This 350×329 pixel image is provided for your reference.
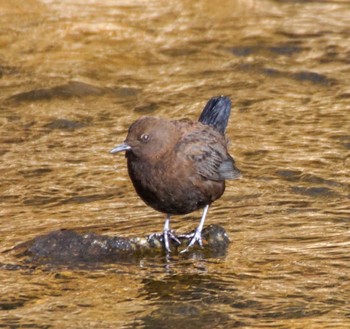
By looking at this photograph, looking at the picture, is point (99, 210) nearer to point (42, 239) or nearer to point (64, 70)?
point (42, 239)

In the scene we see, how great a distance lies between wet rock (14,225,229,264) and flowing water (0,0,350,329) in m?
0.08

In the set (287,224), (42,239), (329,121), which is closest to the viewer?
(42,239)

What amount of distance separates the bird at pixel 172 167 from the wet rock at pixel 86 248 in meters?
0.11

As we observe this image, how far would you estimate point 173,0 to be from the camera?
13.1 metres

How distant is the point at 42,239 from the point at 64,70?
4.74m

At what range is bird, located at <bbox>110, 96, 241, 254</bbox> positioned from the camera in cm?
A: 627

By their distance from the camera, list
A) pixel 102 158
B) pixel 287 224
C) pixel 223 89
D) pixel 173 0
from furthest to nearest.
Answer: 1. pixel 173 0
2. pixel 223 89
3. pixel 102 158
4. pixel 287 224

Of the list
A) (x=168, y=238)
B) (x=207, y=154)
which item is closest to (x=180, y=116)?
(x=207, y=154)

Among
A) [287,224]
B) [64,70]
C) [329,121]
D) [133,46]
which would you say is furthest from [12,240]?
[133,46]

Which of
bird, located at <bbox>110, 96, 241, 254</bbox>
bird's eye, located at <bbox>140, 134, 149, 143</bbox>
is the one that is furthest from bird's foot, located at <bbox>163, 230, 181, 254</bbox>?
bird's eye, located at <bbox>140, 134, 149, 143</bbox>

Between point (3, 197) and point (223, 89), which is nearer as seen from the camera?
point (3, 197)

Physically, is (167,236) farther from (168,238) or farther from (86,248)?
(86,248)

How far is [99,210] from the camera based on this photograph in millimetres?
7492

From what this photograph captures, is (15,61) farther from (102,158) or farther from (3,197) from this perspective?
(3,197)
